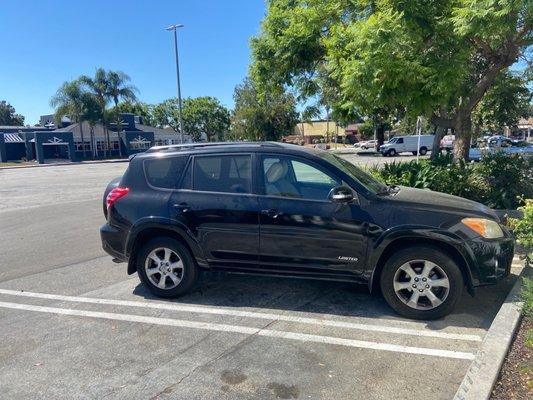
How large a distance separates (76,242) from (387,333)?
20.7 ft

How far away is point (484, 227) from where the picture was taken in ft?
14.4

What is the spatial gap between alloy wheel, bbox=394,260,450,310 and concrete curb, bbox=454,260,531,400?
56 centimetres

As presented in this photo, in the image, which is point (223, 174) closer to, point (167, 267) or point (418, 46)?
point (167, 267)

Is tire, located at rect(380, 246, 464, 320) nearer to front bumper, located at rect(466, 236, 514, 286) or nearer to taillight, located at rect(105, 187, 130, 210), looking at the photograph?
front bumper, located at rect(466, 236, 514, 286)

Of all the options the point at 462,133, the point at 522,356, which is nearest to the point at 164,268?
the point at 522,356

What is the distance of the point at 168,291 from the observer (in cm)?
522

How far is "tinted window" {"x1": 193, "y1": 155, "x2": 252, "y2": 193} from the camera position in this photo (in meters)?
4.98

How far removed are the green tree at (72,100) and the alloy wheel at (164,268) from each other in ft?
171

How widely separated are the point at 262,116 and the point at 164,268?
127ft

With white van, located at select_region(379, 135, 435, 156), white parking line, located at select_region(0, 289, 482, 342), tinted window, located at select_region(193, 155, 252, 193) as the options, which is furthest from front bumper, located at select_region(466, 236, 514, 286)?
white van, located at select_region(379, 135, 435, 156)

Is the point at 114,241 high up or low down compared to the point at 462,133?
down

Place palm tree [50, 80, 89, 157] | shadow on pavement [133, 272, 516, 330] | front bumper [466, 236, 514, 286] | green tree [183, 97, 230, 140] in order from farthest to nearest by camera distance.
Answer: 1. green tree [183, 97, 230, 140]
2. palm tree [50, 80, 89, 157]
3. shadow on pavement [133, 272, 516, 330]
4. front bumper [466, 236, 514, 286]

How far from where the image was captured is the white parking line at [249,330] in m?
3.88

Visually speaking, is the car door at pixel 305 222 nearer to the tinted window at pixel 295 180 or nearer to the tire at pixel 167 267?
the tinted window at pixel 295 180
